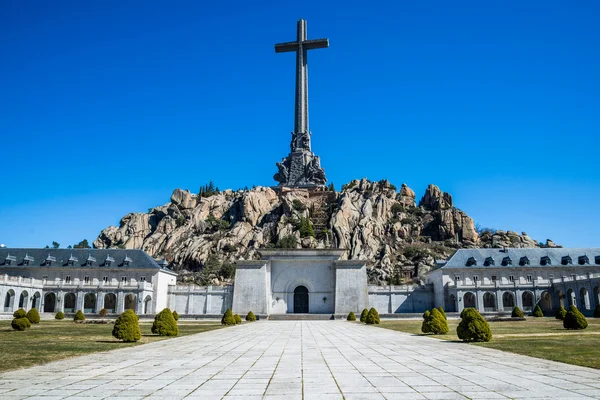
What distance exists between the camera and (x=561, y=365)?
11453mm

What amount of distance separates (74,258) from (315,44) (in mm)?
66739

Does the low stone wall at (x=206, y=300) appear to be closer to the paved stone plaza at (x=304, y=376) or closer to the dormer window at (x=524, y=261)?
the dormer window at (x=524, y=261)

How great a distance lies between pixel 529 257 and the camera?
58156 mm

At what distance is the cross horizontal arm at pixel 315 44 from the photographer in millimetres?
98750

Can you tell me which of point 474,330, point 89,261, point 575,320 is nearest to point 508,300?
point 575,320

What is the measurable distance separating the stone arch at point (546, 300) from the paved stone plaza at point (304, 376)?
47.2 m

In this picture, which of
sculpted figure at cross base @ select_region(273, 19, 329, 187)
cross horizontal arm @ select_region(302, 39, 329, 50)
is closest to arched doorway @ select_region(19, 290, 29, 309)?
sculpted figure at cross base @ select_region(273, 19, 329, 187)

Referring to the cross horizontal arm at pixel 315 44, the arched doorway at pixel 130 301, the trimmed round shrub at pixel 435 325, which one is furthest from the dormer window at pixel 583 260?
the cross horizontal arm at pixel 315 44

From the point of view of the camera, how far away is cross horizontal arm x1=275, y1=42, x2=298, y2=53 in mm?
100150

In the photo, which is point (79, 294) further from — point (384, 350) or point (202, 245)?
point (384, 350)

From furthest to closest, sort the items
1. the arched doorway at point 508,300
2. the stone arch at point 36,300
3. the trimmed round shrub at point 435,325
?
the arched doorway at point 508,300, the stone arch at point 36,300, the trimmed round shrub at point 435,325

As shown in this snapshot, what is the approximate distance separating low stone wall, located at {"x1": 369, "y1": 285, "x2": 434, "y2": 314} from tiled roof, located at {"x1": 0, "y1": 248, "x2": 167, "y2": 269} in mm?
27561

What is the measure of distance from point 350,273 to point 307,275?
17.1 ft

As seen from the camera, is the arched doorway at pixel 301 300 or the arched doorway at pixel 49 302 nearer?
the arched doorway at pixel 301 300
